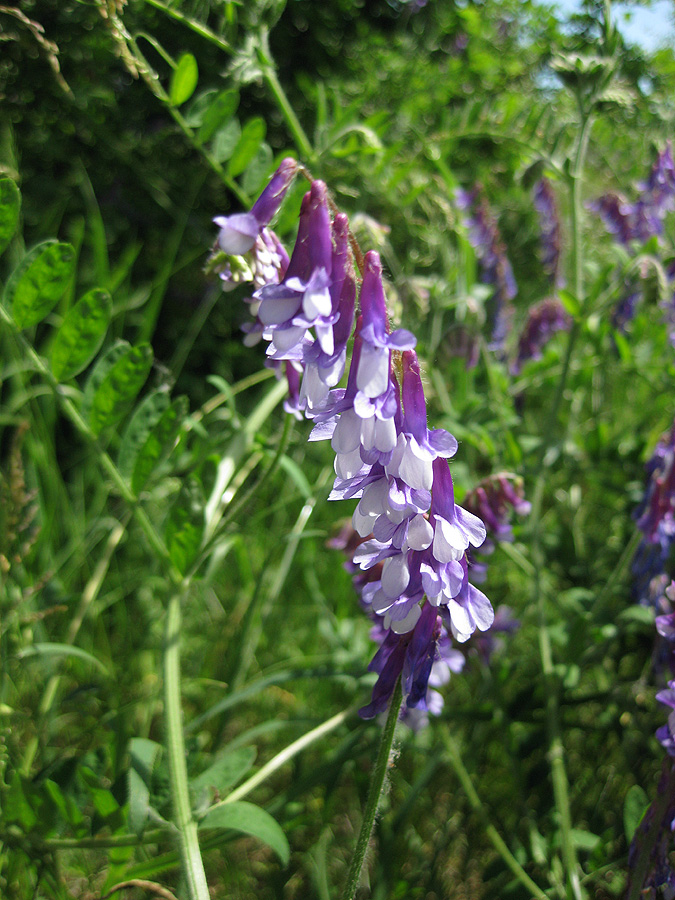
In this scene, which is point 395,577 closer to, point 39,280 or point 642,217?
point 39,280

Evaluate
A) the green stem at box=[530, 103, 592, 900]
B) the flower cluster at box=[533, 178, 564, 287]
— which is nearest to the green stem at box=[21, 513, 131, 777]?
the green stem at box=[530, 103, 592, 900]

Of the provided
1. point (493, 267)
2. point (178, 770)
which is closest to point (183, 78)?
point (178, 770)

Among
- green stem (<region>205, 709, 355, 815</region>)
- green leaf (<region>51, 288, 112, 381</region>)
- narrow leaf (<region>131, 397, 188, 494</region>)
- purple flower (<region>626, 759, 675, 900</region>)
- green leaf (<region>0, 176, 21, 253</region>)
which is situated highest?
green leaf (<region>0, 176, 21, 253</region>)

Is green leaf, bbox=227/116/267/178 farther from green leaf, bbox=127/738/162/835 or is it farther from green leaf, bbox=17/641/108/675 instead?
green leaf, bbox=127/738/162/835

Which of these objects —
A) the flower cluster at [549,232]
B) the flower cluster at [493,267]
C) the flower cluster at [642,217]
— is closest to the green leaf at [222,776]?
the flower cluster at [642,217]

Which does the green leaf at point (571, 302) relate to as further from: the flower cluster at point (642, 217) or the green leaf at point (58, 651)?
the green leaf at point (58, 651)
